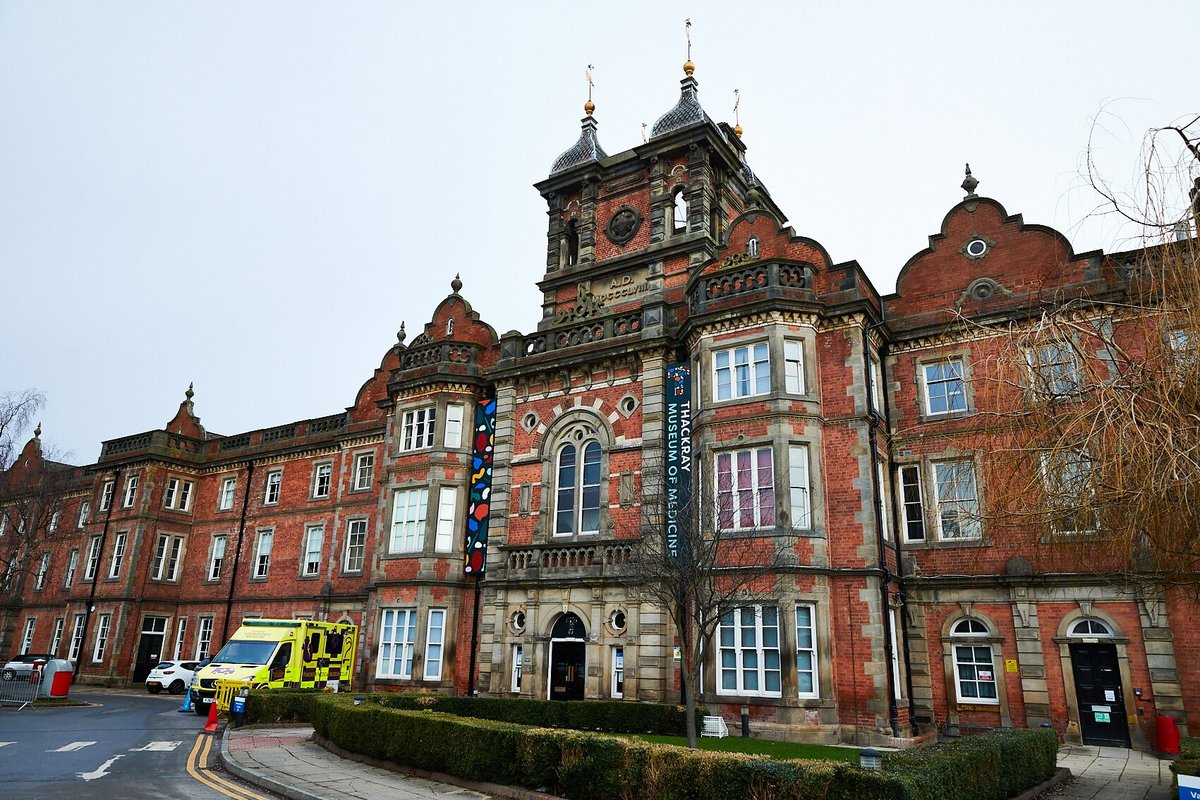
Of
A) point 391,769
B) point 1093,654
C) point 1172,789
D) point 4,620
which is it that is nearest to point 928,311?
point 1093,654

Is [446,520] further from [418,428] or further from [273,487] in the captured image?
[273,487]

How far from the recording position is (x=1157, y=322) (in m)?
9.67

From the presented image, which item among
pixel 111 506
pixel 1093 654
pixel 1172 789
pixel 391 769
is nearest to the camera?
Result: pixel 1172 789

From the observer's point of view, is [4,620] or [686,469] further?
[4,620]

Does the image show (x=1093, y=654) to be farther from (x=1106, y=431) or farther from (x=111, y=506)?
(x=111, y=506)

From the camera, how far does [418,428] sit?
28812 millimetres

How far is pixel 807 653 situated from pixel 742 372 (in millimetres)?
7564

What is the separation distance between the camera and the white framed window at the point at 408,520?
89.8 feet

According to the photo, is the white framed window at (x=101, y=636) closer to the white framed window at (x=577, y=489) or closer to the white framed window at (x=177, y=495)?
the white framed window at (x=177, y=495)

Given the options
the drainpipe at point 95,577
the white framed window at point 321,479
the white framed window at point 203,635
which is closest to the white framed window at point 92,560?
the drainpipe at point 95,577

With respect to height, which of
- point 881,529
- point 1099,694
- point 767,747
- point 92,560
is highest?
point 92,560

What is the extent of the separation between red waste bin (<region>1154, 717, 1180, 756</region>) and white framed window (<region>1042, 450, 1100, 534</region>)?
1072 centimetres

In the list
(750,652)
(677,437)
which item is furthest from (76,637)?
(750,652)

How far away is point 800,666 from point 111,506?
36.8 m
